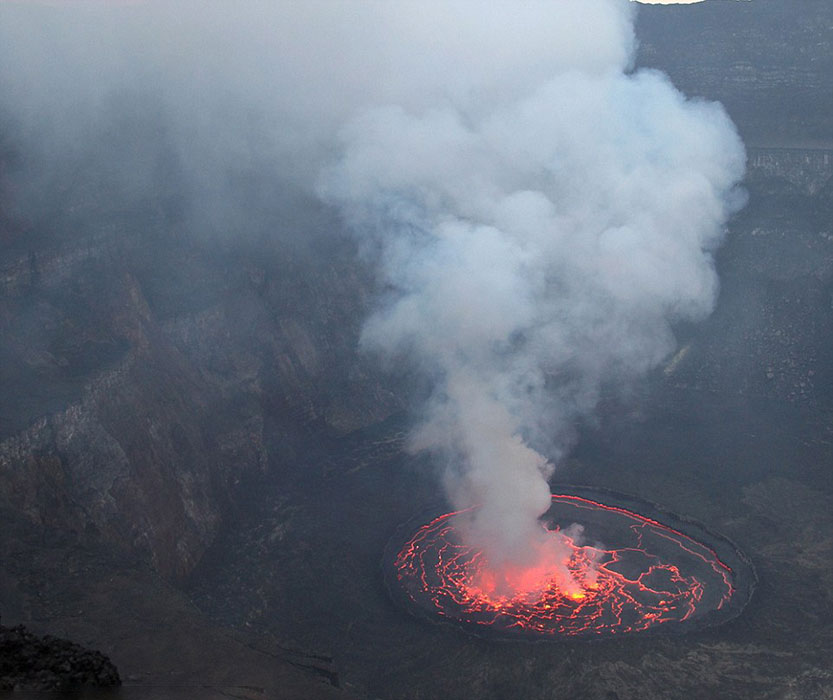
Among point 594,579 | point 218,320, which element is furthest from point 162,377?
point 594,579

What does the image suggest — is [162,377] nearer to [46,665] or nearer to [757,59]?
[46,665]

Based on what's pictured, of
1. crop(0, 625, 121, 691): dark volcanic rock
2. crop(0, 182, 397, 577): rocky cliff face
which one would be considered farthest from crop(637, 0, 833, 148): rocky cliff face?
crop(0, 625, 121, 691): dark volcanic rock

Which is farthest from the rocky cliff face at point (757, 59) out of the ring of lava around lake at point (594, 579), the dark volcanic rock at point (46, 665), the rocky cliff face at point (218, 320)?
the dark volcanic rock at point (46, 665)

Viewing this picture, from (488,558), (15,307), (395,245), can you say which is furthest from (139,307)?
A: (488,558)

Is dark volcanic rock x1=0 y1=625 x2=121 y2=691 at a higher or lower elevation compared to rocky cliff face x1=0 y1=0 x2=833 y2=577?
lower

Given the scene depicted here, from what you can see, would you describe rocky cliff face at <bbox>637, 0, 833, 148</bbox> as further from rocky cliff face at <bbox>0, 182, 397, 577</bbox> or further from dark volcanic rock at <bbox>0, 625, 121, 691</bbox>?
dark volcanic rock at <bbox>0, 625, 121, 691</bbox>

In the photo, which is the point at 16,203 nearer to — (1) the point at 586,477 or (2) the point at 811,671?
(1) the point at 586,477

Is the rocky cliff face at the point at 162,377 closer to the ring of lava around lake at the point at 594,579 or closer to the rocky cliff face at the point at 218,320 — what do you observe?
the rocky cliff face at the point at 218,320
